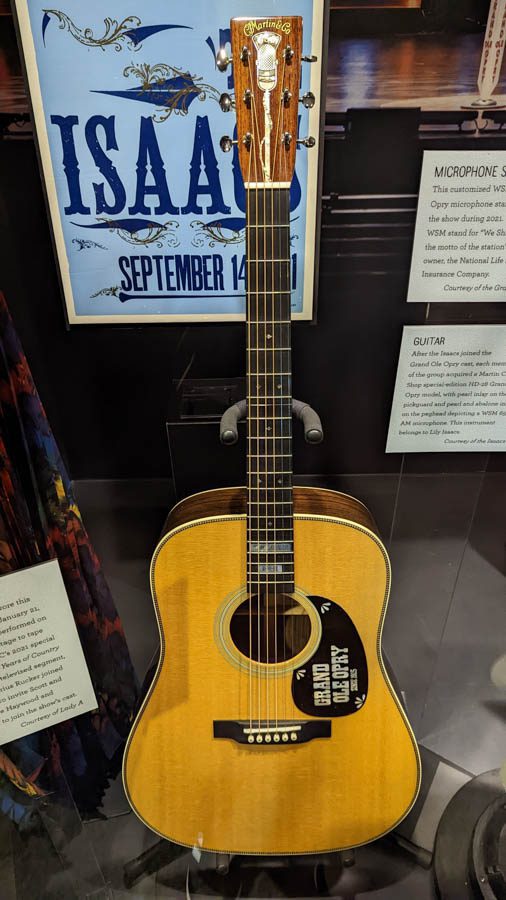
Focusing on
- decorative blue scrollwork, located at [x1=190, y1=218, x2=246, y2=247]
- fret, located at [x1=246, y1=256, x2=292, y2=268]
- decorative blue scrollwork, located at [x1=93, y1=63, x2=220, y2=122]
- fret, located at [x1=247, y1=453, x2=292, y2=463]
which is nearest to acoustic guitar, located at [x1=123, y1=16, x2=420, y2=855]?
fret, located at [x1=247, y1=453, x2=292, y2=463]

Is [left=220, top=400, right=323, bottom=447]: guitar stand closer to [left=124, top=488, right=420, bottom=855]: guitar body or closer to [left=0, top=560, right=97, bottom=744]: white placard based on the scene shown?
[left=124, top=488, right=420, bottom=855]: guitar body

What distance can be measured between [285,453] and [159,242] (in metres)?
0.55

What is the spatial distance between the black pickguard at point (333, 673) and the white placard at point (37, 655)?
0.40m

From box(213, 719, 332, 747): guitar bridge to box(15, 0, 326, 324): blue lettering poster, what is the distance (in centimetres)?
80

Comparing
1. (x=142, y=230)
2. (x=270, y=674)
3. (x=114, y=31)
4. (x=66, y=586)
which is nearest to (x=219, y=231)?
(x=142, y=230)

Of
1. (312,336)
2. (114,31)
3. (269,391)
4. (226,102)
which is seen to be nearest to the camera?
(226,102)

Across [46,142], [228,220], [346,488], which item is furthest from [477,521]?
[46,142]

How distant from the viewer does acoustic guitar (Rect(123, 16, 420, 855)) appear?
3.37 feet

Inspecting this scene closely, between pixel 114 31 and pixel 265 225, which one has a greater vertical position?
pixel 114 31

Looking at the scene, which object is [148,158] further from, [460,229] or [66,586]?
[66,586]

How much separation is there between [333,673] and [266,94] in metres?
0.90

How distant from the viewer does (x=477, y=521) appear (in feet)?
5.47

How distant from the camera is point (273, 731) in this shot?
1085mm

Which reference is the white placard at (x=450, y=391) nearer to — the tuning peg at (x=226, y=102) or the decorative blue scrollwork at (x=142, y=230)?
the decorative blue scrollwork at (x=142, y=230)
